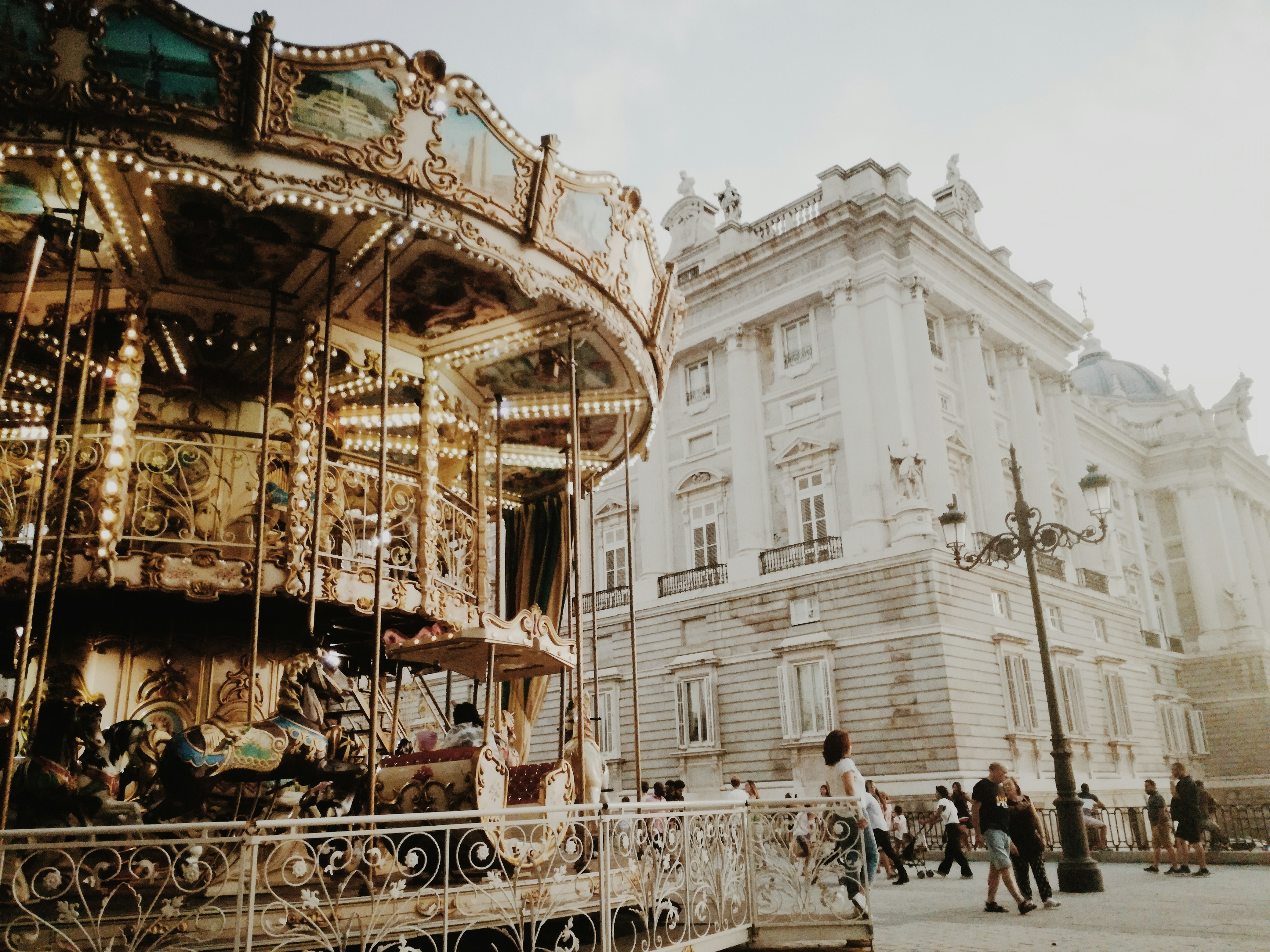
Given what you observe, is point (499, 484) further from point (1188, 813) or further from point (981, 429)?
point (981, 429)

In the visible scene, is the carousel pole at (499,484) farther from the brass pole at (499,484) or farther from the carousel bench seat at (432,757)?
the carousel bench seat at (432,757)

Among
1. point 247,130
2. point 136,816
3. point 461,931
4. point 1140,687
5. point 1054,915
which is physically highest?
point 247,130

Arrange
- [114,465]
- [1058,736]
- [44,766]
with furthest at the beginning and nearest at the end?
[1058,736] < [114,465] < [44,766]

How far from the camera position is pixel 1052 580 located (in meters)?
29.6

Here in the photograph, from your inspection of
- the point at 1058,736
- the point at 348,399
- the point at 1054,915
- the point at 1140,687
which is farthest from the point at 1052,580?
the point at 348,399

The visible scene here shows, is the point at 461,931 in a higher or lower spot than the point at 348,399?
lower

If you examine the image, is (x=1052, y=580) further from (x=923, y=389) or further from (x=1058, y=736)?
(x=1058, y=736)

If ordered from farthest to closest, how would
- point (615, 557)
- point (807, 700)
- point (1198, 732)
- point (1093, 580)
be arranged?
point (1198, 732), point (1093, 580), point (615, 557), point (807, 700)

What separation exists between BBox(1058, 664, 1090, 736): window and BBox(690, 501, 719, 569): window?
1058 centimetres

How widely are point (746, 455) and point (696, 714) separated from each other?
7740 millimetres

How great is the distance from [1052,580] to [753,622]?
9.75 m

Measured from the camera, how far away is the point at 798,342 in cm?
2973

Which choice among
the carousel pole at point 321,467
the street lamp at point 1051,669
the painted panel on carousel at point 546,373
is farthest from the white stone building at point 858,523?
the carousel pole at point 321,467

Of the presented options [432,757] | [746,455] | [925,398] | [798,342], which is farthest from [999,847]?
[798,342]
